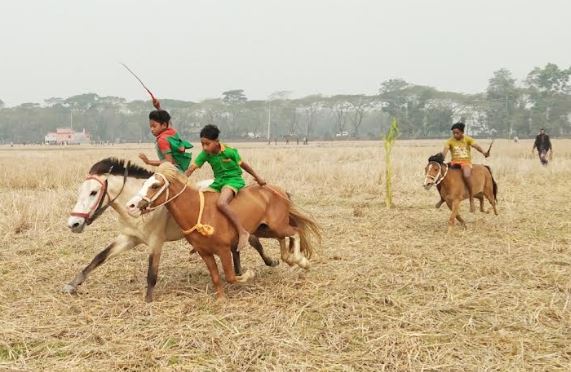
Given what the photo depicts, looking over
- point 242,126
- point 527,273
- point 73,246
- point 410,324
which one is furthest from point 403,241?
point 242,126

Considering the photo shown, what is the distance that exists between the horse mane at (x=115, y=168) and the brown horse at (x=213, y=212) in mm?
487

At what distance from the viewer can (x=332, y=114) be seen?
113 metres

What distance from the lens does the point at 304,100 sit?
311ft

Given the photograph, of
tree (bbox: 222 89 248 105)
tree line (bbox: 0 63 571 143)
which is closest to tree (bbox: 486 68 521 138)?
tree line (bbox: 0 63 571 143)

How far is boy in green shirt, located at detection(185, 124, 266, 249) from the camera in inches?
193

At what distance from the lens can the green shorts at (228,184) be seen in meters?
5.09

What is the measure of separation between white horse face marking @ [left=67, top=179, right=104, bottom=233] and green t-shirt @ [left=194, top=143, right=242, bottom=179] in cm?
101

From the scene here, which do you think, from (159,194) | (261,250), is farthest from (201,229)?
(261,250)

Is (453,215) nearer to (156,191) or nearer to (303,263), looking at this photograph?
(303,263)

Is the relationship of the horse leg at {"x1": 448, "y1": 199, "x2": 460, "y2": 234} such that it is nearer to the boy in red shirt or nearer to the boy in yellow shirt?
the boy in yellow shirt

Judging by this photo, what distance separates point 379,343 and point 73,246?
17.3ft

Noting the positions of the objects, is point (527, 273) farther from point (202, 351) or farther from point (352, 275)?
point (202, 351)

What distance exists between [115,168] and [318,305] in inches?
94.0

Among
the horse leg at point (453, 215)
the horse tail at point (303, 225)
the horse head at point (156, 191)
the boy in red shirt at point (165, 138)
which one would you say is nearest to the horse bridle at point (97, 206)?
the horse head at point (156, 191)
